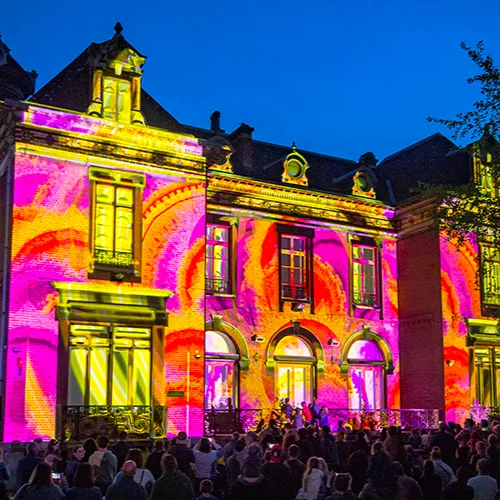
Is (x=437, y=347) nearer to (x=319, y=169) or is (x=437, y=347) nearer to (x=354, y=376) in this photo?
(x=354, y=376)

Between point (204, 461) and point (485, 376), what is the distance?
1809 cm

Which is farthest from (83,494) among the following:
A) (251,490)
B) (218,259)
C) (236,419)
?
(218,259)

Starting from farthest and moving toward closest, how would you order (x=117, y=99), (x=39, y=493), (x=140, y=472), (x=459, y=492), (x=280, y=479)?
(x=117, y=99) < (x=140, y=472) < (x=280, y=479) < (x=459, y=492) < (x=39, y=493)

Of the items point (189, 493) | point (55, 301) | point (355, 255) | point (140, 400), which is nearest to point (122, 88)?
point (55, 301)

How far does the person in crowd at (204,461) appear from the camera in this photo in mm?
14789

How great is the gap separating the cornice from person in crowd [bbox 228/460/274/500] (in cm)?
1781

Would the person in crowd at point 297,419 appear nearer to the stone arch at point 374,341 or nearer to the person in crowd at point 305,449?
the stone arch at point 374,341

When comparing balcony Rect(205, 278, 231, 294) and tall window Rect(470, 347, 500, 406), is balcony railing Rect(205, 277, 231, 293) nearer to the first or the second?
balcony Rect(205, 278, 231, 294)

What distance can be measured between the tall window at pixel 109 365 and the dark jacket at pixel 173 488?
12.3 metres

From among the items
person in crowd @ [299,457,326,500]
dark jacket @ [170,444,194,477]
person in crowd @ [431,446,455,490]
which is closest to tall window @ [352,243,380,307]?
dark jacket @ [170,444,194,477]

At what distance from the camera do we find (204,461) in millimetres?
14859

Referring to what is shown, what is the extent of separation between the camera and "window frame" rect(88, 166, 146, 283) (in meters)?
23.4

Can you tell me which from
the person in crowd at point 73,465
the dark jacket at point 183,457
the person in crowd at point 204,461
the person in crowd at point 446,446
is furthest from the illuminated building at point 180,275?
the person in crowd at point 446,446

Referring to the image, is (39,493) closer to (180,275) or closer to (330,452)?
(330,452)
